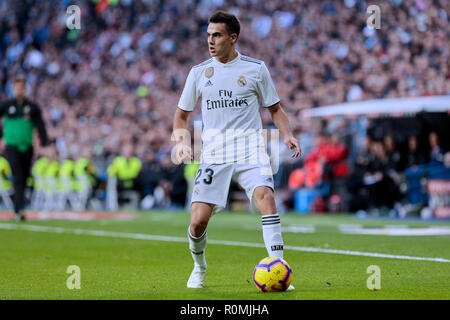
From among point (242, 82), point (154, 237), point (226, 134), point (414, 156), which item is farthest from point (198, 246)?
point (414, 156)

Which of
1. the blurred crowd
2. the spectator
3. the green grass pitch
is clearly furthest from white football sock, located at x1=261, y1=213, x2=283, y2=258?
the blurred crowd

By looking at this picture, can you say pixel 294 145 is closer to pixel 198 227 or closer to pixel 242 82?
pixel 242 82

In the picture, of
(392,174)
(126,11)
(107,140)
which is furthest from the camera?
(126,11)

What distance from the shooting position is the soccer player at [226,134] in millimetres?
5906

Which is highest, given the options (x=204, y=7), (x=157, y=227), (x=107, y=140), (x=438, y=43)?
(x=204, y=7)

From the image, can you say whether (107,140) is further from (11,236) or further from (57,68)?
(11,236)

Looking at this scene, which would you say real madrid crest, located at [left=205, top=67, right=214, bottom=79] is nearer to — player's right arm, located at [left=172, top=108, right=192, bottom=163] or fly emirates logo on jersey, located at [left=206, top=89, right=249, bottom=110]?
fly emirates logo on jersey, located at [left=206, top=89, right=249, bottom=110]

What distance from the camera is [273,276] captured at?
554cm

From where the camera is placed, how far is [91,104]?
109ft

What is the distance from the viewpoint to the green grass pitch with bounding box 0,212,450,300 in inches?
220

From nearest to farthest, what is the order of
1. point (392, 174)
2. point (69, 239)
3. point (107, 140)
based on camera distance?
point (69, 239) < point (392, 174) < point (107, 140)
